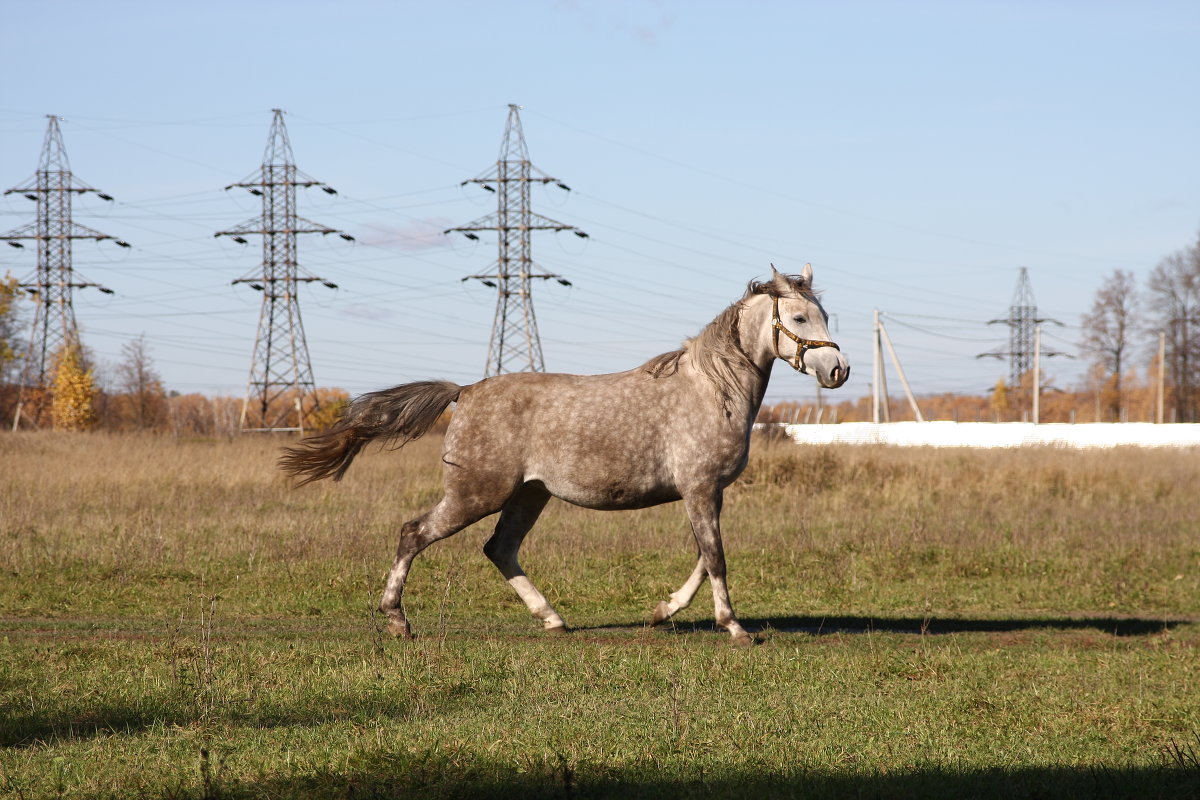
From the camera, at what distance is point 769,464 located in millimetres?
24391

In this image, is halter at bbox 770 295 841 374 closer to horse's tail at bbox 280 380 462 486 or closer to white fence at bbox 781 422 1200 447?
horse's tail at bbox 280 380 462 486

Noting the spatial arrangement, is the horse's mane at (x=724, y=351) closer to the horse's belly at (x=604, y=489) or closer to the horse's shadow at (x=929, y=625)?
the horse's belly at (x=604, y=489)

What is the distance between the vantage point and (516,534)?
35.7 ft

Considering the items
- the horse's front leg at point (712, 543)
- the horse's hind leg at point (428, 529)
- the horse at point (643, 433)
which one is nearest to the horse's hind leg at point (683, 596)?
the horse at point (643, 433)

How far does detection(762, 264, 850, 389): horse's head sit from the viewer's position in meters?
10.1

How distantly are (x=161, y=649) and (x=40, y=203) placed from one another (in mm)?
55986

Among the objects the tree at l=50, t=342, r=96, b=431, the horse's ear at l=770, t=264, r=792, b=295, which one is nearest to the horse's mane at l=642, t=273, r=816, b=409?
the horse's ear at l=770, t=264, r=792, b=295

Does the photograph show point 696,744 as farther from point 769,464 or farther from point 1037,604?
point 769,464

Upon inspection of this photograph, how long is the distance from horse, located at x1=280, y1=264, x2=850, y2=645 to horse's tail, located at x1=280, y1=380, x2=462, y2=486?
40 cm

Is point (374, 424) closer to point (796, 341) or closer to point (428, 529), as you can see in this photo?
point (428, 529)

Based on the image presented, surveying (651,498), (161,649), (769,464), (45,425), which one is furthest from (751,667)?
(45,425)

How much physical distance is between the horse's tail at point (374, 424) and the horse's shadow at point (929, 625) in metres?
2.45

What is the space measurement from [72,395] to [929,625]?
56544 millimetres

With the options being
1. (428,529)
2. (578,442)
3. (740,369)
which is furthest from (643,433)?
(428,529)
